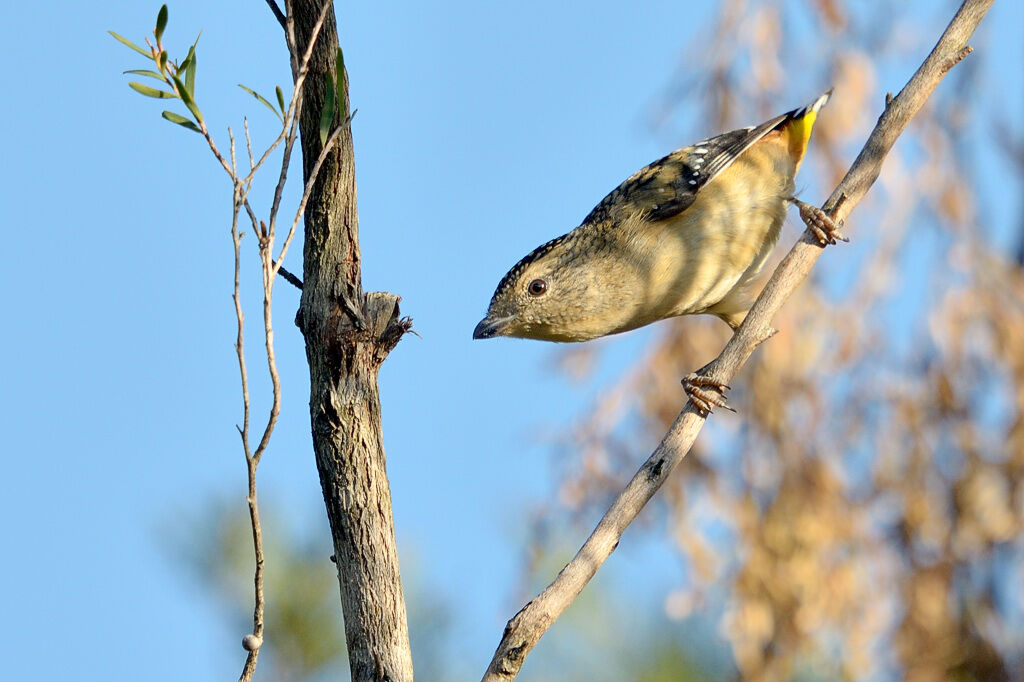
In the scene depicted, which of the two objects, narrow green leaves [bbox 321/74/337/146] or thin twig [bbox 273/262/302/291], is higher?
narrow green leaves [bbox 321/74/337/146]

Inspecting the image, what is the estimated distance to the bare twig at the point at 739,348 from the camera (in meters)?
2.80

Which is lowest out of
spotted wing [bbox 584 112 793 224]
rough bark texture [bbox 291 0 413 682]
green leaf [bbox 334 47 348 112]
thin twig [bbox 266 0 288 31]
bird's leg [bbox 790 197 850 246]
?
rough bark texture [bbox 291 0 413 682]

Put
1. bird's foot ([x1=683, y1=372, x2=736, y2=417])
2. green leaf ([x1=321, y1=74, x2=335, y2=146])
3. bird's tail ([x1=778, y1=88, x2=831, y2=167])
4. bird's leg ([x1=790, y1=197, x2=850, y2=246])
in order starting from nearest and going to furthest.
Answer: green leaf ([x1=321, y1=74, x2=335, y2=146])
bird's foot ([x1=683, y1=372, x2=736, y2=417])
bird's leg ([x1=790, y1=197, x2=850, y2=246])
bird's tail ([x1=778, y1=88, x2=831, y2=167])

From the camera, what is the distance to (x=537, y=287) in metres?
4.77

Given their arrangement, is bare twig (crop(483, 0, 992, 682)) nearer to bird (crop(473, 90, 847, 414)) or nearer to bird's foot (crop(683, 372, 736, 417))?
bird's foot (crop(683, 372, 736, 417))

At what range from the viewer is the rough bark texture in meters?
2.87

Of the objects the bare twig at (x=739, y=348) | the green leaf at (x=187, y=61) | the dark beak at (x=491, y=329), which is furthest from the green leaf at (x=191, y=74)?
the dark beak at (x=491, y=329)

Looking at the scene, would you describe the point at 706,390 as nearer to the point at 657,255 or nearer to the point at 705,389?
the point at 705,389

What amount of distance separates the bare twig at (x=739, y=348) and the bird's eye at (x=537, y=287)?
1.09m

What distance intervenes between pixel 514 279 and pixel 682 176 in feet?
3.06

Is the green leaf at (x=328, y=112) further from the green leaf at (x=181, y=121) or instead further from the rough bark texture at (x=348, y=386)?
the green leaf at (x=181, y=121)

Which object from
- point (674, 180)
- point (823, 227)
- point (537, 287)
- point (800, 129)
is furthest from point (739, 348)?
point (800, 129)

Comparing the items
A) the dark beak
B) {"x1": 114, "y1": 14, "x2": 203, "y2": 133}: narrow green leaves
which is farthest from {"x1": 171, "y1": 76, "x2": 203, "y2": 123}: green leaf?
the dark beak

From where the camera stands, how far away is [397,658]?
2.85 meters
